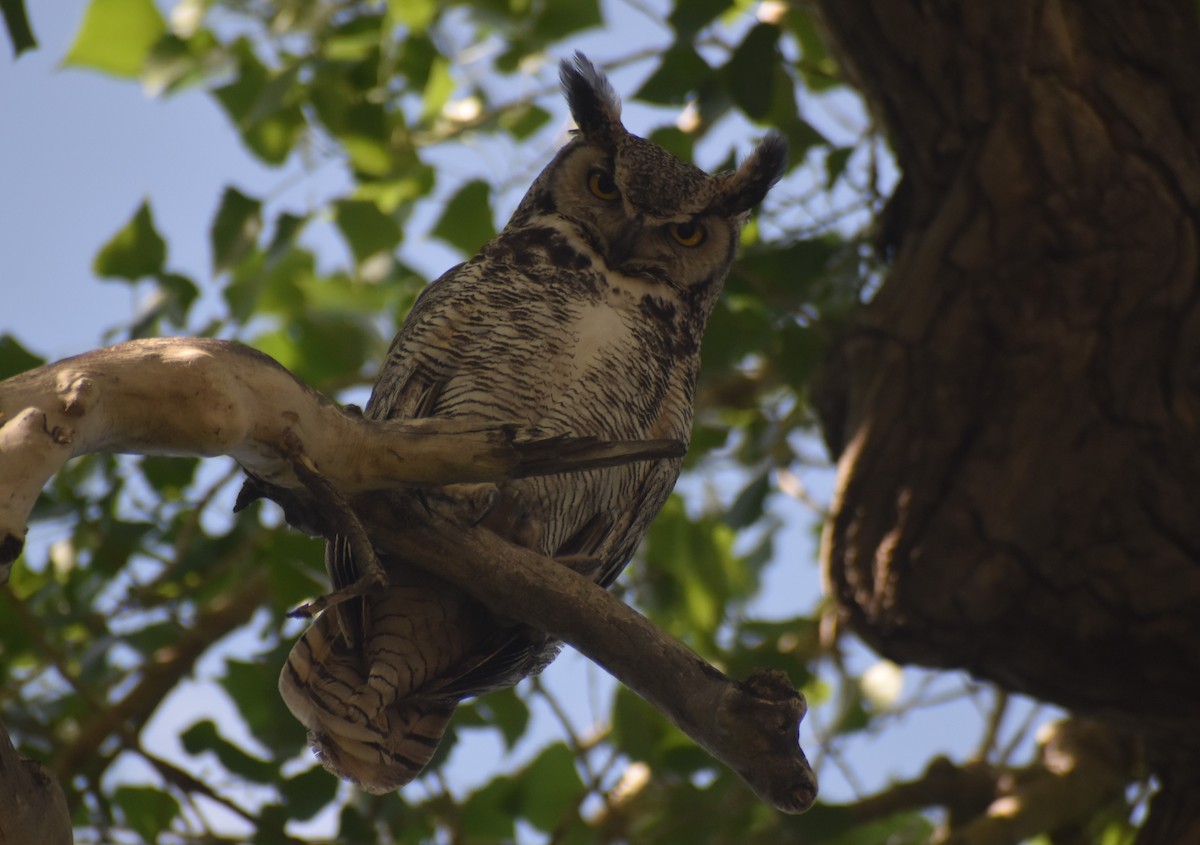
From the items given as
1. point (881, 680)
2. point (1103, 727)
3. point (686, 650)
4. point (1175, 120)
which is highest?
point (1175, 120)

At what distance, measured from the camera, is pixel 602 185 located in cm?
191

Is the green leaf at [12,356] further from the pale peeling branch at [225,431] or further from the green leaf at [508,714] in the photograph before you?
the green leaf at [508,714]

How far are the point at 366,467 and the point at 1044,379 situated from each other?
1.36 metres

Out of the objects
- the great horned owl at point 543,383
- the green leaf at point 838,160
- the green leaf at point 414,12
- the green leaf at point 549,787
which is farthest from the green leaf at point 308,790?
the green leaf at point 414,12

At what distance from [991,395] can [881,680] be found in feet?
3.57

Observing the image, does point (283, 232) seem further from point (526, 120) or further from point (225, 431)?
point (225, 431)

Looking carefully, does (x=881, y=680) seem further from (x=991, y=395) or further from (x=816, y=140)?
(x=816, y=140)

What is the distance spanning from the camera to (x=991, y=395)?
2080 mm

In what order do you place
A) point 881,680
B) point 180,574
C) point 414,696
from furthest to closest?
point 881,680
point 180,574
point 414,696

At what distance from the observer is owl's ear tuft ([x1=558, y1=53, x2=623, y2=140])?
198cm

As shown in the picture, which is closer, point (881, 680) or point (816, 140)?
point (816, 140)

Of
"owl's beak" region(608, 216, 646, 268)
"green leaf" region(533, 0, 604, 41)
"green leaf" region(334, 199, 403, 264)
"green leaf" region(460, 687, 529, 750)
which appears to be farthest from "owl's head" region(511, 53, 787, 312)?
"green leaf" region(460, 687, 529, 750)

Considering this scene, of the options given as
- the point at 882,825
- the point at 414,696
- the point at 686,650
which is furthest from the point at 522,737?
the point at 686,650

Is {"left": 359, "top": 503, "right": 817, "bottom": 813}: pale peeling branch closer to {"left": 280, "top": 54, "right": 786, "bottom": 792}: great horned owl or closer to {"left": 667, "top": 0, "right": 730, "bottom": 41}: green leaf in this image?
{"left": 280, "top": 54, "right": 786, "bottom": 792}: great horned owl
